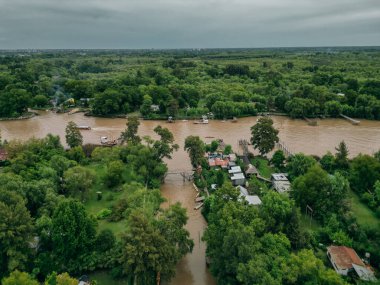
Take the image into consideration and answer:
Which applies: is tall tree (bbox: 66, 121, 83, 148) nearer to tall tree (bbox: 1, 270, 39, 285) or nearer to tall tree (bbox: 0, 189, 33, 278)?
tall tree (bbox: 0, 189, 33, 278)

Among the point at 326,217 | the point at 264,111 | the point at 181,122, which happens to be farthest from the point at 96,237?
the point at 264,111

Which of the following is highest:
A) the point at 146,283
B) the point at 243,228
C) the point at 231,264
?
the point at 243,228

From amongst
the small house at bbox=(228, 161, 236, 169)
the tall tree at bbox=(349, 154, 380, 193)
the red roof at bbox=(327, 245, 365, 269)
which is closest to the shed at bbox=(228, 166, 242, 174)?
the small house at bbox=(228, 161, 236, 169)

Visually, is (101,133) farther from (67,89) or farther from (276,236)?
(276,236)

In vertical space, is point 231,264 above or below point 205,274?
above

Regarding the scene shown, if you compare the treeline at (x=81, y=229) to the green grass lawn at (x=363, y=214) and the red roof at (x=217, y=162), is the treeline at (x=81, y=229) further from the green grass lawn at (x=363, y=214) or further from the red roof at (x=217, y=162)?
the green grass lawn at (x=363, y=214)

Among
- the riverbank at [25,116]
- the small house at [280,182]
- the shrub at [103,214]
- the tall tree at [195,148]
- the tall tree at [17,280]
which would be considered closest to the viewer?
the tall tree at [17,280]

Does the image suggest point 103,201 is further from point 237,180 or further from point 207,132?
point 207,132

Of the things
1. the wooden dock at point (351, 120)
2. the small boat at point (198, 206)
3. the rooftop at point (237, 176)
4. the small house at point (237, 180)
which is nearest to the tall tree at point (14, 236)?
the small boat at point (198, 206)
